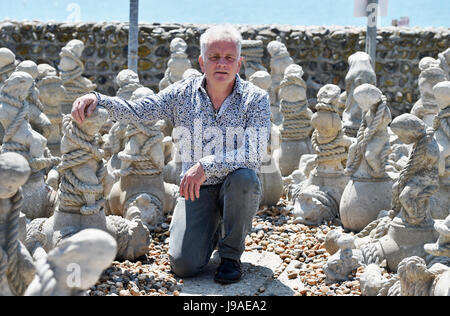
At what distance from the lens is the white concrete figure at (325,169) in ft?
17.2

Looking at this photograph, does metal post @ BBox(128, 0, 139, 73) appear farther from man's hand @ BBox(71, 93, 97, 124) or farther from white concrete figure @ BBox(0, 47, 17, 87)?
man's hand @ BBox(71, 93, 97, 124)

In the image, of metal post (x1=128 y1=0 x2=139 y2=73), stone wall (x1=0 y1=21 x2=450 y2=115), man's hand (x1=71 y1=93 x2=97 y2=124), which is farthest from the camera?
stone wall (x1=0 y1=21 x2=450 y2=115)

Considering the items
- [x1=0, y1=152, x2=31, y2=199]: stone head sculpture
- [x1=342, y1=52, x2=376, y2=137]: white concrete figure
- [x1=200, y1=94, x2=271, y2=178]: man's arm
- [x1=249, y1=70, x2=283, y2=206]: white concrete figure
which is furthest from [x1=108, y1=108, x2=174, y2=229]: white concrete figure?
[x1=342, y1=52, x2=376, y2=137]: white concrete figure

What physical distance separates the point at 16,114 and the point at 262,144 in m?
1.98

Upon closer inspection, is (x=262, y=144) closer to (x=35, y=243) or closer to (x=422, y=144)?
(x=422, y=144)

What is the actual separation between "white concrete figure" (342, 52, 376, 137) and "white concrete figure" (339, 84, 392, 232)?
8.99ft

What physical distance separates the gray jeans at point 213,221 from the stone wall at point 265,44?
7577 millimetres

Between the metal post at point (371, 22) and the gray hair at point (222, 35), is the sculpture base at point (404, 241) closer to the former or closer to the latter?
the gray hair at point (222, 35)

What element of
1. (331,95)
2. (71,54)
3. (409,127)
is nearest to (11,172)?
(409,127)

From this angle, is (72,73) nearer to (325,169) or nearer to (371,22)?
(325,169)

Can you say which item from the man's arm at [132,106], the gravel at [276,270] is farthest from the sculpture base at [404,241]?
the man's arm at [132,106]

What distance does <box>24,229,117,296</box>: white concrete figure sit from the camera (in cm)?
199

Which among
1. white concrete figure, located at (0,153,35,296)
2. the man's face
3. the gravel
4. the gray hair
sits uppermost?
the gray hair

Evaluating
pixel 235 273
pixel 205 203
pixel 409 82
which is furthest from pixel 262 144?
pixel 409 82
